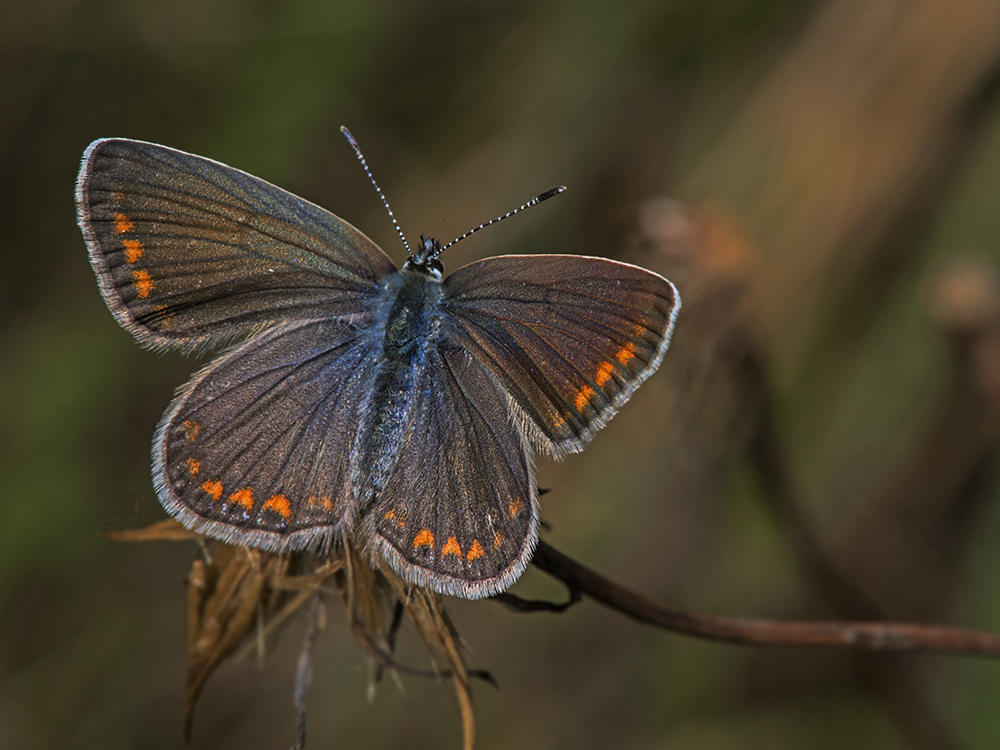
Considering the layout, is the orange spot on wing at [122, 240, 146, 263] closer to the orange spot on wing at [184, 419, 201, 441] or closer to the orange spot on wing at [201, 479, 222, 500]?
the orange spot on wing at [184, 419, 201, 441]

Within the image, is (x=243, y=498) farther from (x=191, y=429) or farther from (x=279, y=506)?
(x=191, y=429)

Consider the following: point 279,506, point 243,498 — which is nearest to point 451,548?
point 279,506

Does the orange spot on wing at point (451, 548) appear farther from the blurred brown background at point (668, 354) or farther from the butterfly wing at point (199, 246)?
the blurred brown background at point (668, 354)

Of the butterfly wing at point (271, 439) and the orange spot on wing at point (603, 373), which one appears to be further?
the orange spot on wing at point (603, 373)

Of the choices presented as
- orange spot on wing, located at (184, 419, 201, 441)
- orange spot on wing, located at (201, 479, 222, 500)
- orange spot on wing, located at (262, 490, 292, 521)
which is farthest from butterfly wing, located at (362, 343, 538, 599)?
orange spot on wing, located at (184, 419, 201, 441)

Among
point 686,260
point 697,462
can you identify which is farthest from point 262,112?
point 697,462

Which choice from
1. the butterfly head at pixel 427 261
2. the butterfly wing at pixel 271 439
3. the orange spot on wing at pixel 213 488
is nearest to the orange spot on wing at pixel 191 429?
the butterfly wing at pixel 271 439
